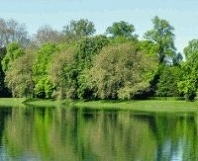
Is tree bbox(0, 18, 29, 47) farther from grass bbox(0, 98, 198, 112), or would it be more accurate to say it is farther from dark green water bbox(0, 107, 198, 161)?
dark green water bbox(0, 107, 198, 161)

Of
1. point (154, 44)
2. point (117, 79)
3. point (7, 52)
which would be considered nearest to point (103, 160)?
point (117, 79)

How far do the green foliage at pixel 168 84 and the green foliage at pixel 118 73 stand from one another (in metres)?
2.94

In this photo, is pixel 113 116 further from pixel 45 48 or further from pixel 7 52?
pixel 7 52

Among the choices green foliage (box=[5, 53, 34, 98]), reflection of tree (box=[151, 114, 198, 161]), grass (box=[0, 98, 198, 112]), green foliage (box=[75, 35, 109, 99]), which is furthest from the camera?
green foliage (box=[5, 53, 34, 98])

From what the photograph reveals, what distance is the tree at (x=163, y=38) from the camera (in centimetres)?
12700

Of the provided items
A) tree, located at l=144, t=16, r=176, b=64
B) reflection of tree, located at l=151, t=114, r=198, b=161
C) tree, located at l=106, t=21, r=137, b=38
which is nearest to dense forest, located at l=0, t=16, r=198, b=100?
tree, located at l=144, t=16, r=176, b=64

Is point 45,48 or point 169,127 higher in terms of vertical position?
point 45,48

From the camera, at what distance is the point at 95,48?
4397 inches

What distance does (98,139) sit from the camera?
48812 mm

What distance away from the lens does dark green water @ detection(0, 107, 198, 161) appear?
38656 mm

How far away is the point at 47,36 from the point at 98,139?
112m

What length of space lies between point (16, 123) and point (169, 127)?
16153 millimetres

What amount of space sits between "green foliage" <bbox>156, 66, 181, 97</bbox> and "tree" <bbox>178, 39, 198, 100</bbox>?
291 cm

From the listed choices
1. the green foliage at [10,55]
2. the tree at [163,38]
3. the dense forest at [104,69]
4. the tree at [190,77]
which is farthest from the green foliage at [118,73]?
the green foliage at [10,55]
